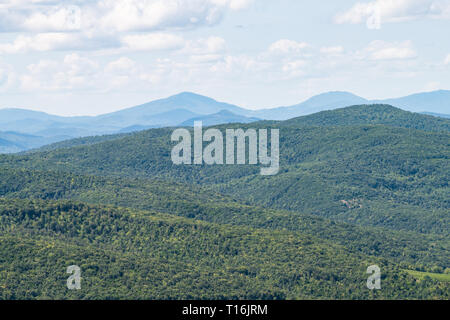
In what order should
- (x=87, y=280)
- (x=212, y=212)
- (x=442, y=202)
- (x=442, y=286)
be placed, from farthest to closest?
(x=442, y=202) → (x=212, y=212) → (x=442, y=286) → (x=87, y=280)

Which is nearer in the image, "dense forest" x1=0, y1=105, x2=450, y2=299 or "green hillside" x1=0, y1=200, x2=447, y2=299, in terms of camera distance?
"green hillside" x1=0, y1=200, x2=447, y2=299

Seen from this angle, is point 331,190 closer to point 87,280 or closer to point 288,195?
point 288,195

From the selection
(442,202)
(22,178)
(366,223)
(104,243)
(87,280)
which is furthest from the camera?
(442,202)

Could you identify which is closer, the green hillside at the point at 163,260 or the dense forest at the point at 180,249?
the green hillside at the point at 163,260

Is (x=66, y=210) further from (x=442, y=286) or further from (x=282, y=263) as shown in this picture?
(x=442, y=286)

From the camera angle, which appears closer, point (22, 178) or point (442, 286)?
point (442, 286)

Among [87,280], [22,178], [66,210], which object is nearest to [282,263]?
[87,280]

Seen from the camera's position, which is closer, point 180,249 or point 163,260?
point 163,260

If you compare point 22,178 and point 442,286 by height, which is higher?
point 22,178
